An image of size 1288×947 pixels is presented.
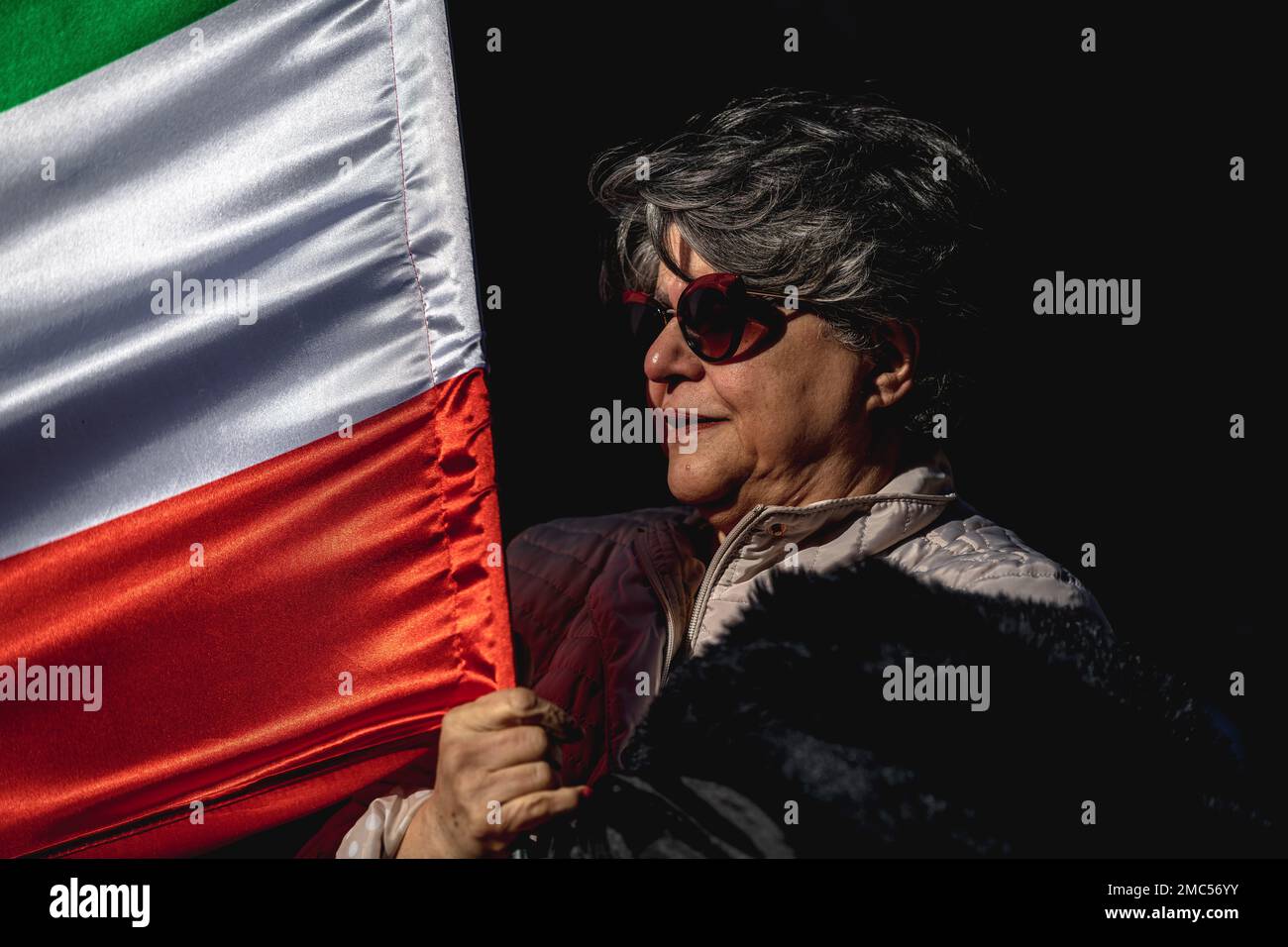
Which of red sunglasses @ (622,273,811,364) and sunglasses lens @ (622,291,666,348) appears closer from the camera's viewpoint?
red sunglasses @ (622,273,811,364)

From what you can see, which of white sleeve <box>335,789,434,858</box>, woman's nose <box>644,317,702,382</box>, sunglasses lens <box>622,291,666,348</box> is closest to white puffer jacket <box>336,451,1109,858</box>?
white sleeve <box>335,789,434,858</box>

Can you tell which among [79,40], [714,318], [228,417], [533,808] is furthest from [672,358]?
[79,40]

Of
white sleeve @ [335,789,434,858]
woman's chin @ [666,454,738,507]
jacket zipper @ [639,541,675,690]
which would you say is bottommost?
white sleeve @ [335,789,434,858]

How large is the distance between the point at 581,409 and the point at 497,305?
292 millimetres

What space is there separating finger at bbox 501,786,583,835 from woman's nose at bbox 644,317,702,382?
0.75 metres

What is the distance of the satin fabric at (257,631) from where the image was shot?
152cm

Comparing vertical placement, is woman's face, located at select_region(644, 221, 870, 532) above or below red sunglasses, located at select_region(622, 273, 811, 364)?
below

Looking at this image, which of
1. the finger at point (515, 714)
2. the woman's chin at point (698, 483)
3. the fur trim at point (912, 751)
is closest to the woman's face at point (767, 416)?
the woman's chin at point (698, 483)

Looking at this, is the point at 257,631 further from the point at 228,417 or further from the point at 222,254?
the point at 222,254

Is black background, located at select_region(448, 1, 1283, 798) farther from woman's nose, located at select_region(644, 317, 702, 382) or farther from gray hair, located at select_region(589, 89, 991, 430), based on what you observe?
woman's nose, located at select_region(644, 317, 702, 382)

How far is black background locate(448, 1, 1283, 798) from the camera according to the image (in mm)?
2193

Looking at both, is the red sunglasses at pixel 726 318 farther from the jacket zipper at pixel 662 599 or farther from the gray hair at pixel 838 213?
the jacket zipper at pixel 662 599

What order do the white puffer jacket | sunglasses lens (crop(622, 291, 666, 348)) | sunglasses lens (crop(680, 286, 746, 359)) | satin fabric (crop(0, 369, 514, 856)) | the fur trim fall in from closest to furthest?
the fur trim
satin fabric (crop(0, 369, 514, 856))
the white puffer jacket
sunglasses lens (crop(680, 286, 746, 359))
sunglasses lens (crop(622, 291, 666, 348))

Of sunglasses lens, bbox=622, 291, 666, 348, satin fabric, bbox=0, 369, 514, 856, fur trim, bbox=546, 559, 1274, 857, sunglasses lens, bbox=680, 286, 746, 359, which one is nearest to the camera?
fur trim, bbox=546, 559, 1274, 857
